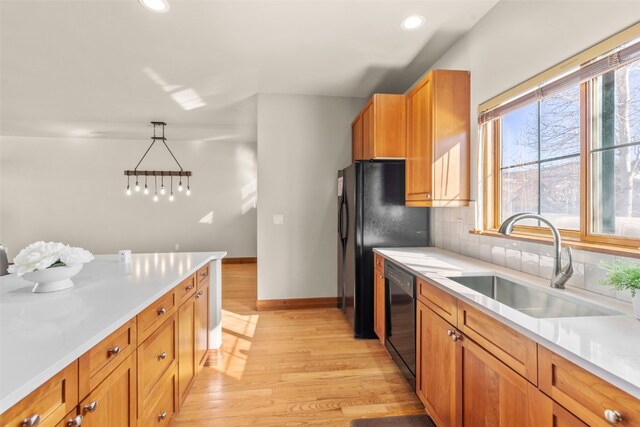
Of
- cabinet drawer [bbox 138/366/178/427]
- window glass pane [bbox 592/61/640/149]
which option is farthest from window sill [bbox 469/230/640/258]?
cabinet drawer [bbox 138/366/178/427]

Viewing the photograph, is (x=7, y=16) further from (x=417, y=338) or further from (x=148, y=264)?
(x=417, y=338)

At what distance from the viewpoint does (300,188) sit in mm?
3803

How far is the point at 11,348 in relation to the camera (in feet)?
2.74

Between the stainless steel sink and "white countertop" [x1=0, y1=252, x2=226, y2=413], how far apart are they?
166 centimetres

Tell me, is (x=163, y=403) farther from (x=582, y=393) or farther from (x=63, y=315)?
(x=582, y=393)

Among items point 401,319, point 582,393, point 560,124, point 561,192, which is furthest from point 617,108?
point 401,319

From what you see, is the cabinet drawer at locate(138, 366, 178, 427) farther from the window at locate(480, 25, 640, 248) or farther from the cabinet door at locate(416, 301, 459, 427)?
the window at locate(480, 25, 640, 248)

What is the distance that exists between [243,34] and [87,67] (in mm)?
1758

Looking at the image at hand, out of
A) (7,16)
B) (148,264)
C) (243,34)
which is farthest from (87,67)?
(148,264)

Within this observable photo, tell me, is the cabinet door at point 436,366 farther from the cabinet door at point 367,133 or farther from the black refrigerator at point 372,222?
the cabinet door at point 367,133

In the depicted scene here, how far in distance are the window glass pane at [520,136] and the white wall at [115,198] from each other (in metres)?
5.31

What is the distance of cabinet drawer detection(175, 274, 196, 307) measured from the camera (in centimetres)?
177

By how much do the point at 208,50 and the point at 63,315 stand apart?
238 centimetres

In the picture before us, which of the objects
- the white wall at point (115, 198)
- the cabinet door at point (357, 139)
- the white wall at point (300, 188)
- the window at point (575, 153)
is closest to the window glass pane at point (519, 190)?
the window at point (575, 153)
